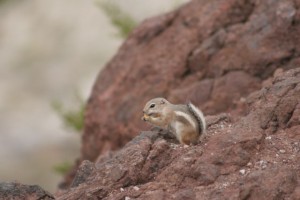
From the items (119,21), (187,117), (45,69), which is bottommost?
(187,117)

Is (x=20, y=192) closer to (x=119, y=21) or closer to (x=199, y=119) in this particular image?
(x=199, y=119)

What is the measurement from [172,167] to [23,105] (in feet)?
71.9

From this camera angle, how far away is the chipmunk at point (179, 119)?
9266 millimetres

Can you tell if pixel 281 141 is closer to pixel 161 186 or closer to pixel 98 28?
pixel 161 186

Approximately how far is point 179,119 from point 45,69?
74.4 ft

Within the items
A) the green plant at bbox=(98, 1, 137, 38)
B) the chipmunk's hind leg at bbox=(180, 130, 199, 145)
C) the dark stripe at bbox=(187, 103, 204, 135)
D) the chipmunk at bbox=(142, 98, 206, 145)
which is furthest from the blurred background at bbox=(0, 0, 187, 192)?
the chipmunk's hind leg at bbox=(180, 130, 199, 145)

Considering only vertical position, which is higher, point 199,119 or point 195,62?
point 195,62

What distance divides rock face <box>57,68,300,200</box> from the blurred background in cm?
1605

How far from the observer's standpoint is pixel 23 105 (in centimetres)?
2991

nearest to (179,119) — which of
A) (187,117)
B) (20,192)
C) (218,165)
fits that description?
(187,117)

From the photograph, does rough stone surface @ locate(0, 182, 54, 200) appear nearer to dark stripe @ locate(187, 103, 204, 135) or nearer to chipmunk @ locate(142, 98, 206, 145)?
chipmunk @ locate(142, 98, 206, 145)

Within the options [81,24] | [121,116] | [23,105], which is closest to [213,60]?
[121,116]

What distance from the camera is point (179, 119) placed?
376 inches

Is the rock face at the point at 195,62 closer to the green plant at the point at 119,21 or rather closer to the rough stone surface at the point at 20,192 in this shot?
the green plant at the point at 119,21
